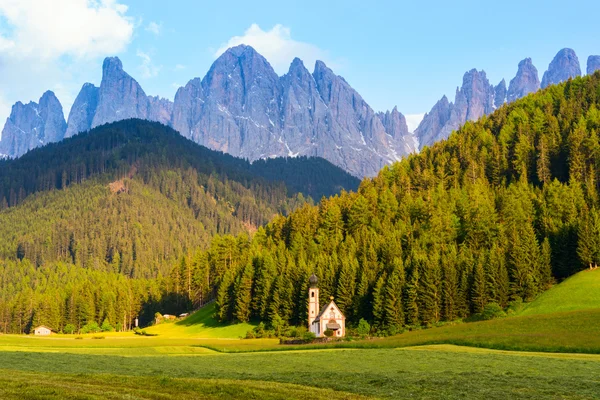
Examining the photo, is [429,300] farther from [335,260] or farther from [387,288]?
[335,260]

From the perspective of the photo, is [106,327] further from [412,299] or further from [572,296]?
[572,296]

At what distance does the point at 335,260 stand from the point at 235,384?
288 feet

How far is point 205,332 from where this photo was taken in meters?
131

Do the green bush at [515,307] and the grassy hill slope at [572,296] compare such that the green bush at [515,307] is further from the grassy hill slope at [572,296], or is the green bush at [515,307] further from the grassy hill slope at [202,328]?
the grassy hill slope at [202,328]

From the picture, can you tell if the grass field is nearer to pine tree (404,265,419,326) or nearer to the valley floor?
the valley floor

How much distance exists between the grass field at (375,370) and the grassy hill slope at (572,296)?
7.98ft

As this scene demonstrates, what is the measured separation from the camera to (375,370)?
50844mm

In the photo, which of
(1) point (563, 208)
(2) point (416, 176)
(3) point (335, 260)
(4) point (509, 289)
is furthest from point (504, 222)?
(2) point (416, 176)

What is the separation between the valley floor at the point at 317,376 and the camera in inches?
1383

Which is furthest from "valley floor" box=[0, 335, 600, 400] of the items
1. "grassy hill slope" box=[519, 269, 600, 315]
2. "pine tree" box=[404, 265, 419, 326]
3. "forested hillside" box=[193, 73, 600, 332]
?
"forested hillside" box=[193, 73, 600, 332]

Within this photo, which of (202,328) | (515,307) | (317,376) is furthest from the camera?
(202,328)

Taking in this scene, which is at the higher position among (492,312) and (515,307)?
(515,307)

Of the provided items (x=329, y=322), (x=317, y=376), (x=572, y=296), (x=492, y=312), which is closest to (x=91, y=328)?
(x=329, y=322)

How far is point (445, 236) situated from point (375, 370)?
84.8m
